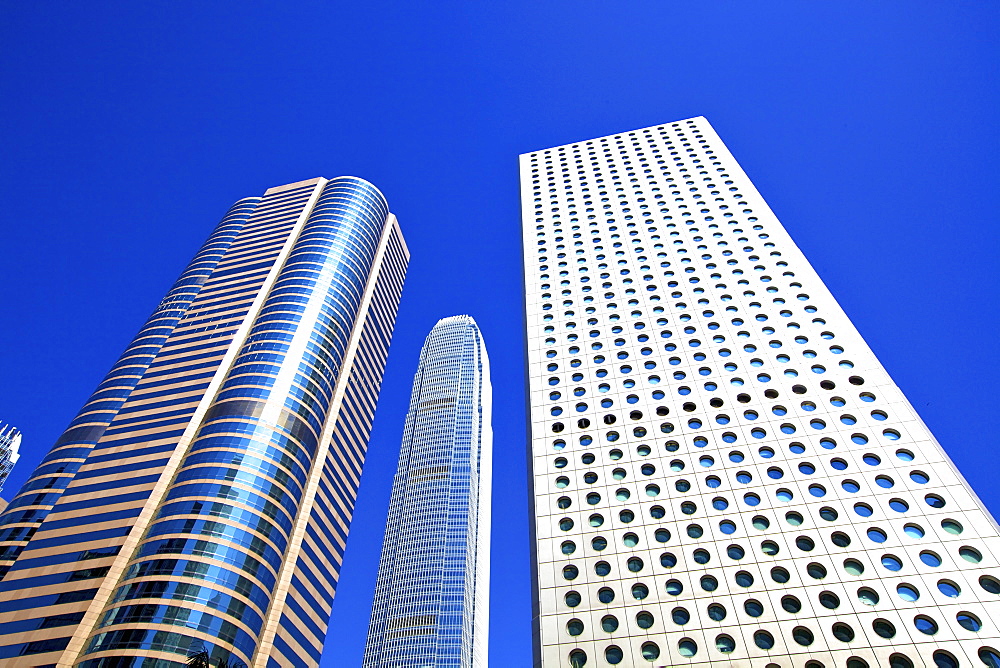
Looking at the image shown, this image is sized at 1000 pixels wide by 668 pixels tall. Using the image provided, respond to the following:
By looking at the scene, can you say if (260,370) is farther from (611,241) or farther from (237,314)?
(611,241)

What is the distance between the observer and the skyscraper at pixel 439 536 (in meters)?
143

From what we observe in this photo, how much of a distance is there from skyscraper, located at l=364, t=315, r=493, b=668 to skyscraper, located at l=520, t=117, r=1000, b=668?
112049 millimetres

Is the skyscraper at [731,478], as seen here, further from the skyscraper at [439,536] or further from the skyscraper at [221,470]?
the skyscraper at [439,536]

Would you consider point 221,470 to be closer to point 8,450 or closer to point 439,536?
point 439,536

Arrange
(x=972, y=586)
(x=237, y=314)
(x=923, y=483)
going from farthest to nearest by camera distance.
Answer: (x=237, y=314) → (x=923, y=483) → (x=972, y=586)

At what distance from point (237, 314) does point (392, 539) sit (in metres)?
87.1

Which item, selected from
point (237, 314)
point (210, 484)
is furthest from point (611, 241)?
point (237, 314)

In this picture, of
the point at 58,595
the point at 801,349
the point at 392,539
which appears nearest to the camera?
the point at 801,349

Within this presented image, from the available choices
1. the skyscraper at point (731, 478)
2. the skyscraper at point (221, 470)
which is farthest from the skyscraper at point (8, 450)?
the skyscraper at point (731, 478)

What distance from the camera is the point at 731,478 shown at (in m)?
37.2

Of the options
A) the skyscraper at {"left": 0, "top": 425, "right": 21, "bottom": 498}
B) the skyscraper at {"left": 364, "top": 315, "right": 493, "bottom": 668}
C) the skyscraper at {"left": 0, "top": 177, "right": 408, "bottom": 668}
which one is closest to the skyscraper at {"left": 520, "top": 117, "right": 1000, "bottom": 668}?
the skyscraper at {"left": 0, "top": 177, "right": 408, "bottom": 668}

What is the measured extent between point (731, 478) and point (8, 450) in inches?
7255

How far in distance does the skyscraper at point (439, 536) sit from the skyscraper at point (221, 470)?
6559cm

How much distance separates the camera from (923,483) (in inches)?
1356
